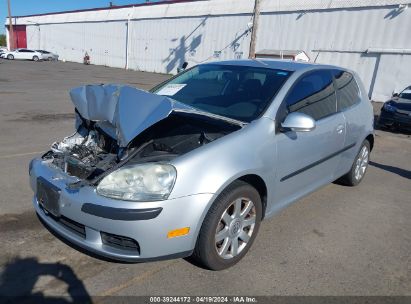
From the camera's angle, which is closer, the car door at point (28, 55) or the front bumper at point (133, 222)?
the front bumper at point (133, 222)

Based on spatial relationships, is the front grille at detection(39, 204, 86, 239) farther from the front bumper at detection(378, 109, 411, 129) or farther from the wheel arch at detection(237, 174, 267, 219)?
the front bumper at detection(378, 109, 411, 129)

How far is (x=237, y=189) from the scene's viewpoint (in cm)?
292

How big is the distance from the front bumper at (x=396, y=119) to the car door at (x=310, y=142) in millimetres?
7077

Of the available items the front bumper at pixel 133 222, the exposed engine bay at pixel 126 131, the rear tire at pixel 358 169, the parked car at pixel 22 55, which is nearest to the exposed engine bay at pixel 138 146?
the exposed engine bay at pixel 126 131

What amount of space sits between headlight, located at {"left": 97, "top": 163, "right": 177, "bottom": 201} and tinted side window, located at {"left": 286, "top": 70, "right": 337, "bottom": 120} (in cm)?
150

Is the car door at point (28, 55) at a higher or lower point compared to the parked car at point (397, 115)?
lower

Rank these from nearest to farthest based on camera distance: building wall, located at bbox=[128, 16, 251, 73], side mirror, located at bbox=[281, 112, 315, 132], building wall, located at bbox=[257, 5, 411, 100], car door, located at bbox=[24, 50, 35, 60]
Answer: side mirror, located at bbox=[281, 112, 315, 132] → building wall, located at bbox=[257, 5, 411, 100] → building wall, located at bbox=[128, 16, 251, 73] → car door, located at bbox=[24, 50, 35, 60]

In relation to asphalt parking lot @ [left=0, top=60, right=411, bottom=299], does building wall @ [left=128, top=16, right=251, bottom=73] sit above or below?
above

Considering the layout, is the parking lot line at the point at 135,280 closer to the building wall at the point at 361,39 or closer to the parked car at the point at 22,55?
the building wall at the point at 361,39

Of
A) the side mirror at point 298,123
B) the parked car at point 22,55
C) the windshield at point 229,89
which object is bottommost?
the parked car at point 22,55

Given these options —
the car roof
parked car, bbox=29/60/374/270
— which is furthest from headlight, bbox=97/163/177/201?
the car roof

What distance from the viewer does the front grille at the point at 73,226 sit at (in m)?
2.80

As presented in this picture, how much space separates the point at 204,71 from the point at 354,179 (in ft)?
8.43

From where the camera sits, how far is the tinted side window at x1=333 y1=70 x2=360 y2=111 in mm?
4484
